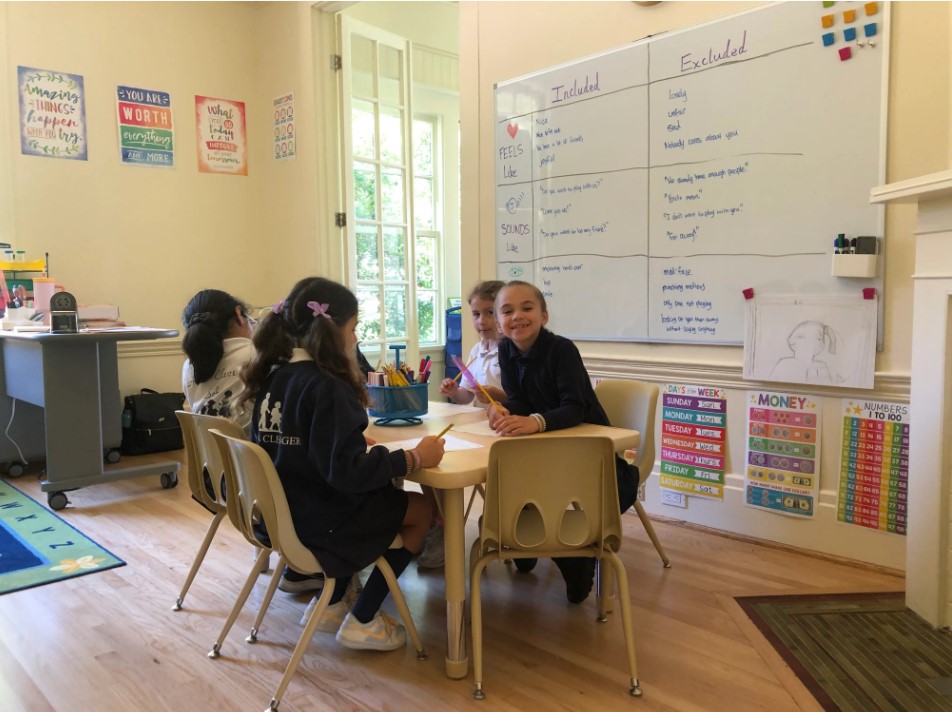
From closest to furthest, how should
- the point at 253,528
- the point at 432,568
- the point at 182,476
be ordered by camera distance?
the point at 253,528
the point at 432,568
the point at 182,476

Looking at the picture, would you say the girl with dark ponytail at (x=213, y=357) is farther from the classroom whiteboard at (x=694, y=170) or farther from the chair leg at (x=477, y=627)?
the classroom whiteboard at (x=694, y=170)

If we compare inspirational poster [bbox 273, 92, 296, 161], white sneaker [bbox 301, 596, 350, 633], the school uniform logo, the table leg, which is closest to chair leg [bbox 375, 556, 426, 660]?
the table leg

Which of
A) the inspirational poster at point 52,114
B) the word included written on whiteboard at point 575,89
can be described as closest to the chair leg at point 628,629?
the word included written on whiteboard at point 575,89

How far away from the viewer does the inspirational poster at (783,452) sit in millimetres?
2633

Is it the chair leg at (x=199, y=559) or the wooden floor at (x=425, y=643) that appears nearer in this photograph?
the wooden floor at (x=425, y=643)

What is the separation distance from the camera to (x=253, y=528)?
1.84 m

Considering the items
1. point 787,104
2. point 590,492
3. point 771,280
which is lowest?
point 590,492

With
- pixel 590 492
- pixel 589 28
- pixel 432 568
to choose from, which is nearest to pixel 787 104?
pixel 589 28

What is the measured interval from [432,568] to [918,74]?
2.26 meters

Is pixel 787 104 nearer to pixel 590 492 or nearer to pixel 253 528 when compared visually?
pixel 590 492

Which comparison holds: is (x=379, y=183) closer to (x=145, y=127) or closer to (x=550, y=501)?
(x=145, y=127)

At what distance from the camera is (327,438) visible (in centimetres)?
168

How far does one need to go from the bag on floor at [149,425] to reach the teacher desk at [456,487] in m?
2.79

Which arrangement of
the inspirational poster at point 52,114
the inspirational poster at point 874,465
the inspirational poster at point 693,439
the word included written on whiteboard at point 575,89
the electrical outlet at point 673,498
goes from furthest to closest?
the inspirational poster at point 52,114, the word included written on whiteboard at point 575,89, the electrical outlet at point 673,498, the inspirational poster at point 693,439, the inspirational poster at point 874,465
